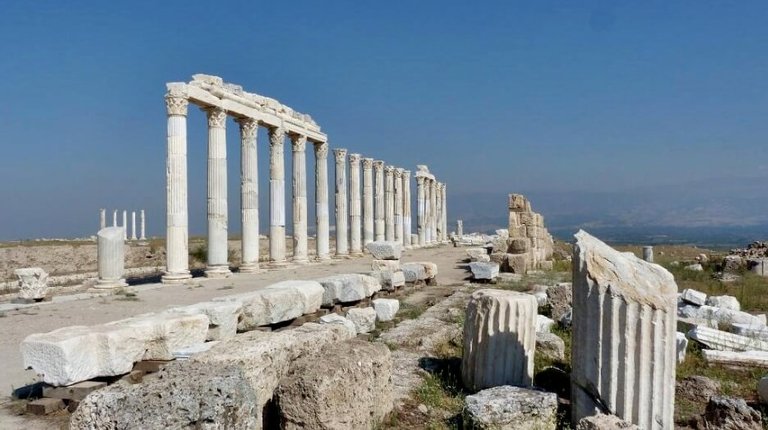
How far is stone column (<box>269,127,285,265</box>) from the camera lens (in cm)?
2630

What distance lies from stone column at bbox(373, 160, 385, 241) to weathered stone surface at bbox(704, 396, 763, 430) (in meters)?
33.7

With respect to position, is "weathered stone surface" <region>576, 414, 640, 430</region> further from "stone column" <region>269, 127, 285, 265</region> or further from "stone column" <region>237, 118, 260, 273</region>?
"stone column" <region>269, 127, 285, 265</region>

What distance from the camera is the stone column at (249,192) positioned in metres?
24.1

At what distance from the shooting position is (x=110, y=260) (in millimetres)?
17109

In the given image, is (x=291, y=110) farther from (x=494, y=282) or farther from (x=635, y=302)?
(x=635, y=302)

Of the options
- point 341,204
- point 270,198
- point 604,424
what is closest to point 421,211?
point 341,204

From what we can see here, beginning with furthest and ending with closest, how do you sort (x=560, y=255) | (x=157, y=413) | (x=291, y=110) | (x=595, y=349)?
1. (x=560, y=255)
2. (x=291, y=110)
3. (x=595, y=349)
4. (x=157, y=413)

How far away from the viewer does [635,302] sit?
18.0ft

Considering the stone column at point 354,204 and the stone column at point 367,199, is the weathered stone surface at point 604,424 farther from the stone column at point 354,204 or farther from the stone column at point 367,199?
the stone column at point 367,199

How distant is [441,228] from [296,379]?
2211 inches

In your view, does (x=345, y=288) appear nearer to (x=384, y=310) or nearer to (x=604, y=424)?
(x=384, y=310)

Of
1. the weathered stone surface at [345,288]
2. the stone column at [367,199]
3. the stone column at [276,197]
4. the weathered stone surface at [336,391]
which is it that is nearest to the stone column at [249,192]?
the stone column at [276,197]

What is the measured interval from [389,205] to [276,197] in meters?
15.9

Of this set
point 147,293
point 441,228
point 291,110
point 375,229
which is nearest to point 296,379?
point 147,293
